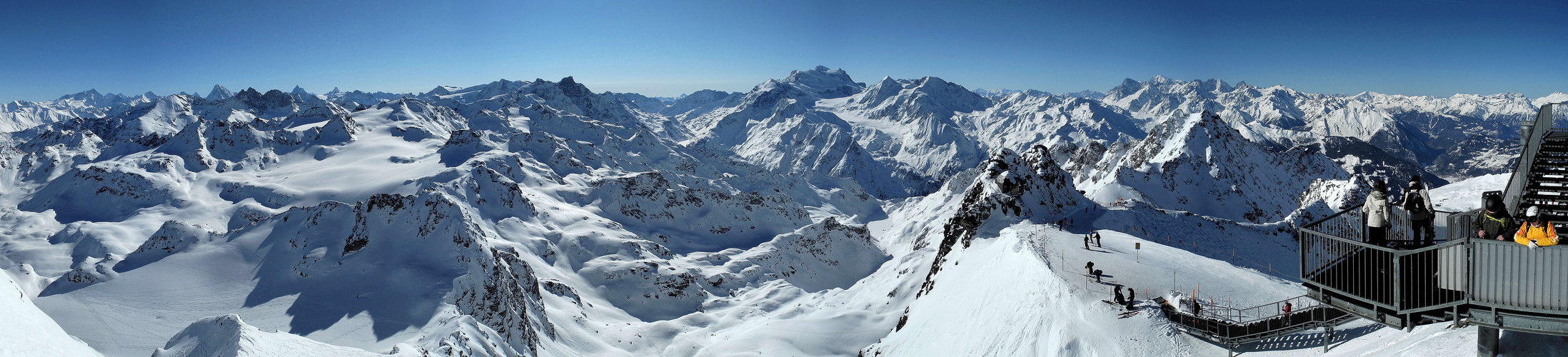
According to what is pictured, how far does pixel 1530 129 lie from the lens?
21.5 m

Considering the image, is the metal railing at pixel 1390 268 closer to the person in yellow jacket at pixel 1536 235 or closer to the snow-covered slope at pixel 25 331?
the person in yellow jacket at pixel 1536 235

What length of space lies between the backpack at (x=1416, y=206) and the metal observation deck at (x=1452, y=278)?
2.09ft

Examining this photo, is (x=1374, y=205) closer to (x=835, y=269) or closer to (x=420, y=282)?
(x=420, y=282)

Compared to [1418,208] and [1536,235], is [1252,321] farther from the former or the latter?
[1536,235]

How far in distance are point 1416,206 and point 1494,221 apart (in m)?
1.27

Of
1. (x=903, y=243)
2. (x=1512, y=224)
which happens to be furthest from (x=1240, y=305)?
(x=903, y=243)

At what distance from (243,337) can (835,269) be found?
138124 mm

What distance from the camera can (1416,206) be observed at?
46.4 ft

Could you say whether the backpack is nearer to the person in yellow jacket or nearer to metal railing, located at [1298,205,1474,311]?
metal railing, located at [1298,205,1474,311]

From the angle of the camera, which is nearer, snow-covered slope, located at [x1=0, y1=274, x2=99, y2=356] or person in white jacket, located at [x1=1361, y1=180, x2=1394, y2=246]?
snow-covered slope, located at [x1=0, y1=274, x2=99, y2=356]

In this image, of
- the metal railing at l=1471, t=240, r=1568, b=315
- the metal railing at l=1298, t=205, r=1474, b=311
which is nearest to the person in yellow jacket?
the metal railing at l=1471, t=240, r=1568, b=315

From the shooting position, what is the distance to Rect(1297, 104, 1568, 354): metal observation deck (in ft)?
37.6

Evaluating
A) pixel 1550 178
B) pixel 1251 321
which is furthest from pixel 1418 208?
pixel 1251 321

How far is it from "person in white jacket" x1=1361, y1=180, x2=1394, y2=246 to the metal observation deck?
300mm
